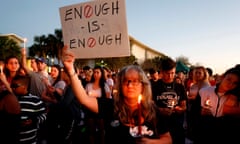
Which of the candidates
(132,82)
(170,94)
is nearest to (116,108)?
(132,82)

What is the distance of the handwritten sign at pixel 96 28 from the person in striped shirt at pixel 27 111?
0.75 m

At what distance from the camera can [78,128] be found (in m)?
6.14

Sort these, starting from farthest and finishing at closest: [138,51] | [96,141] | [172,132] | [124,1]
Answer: [138,51], [96,141], [124,1], [172,132]

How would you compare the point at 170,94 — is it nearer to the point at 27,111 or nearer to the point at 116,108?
the point at 27,111

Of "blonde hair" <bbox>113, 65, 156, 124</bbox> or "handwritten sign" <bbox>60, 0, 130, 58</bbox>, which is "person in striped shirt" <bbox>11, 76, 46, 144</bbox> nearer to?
"handwritten sign" <bbox>60, 0, 130, 58</bbox>

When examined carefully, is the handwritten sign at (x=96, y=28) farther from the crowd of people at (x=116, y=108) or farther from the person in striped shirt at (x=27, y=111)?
the person in striped shirt at (x=27, y=111)

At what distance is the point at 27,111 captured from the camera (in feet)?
12.4

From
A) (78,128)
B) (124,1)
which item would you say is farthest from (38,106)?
(78,128)

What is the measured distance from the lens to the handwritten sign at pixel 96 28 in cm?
375

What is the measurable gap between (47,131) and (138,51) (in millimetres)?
81772

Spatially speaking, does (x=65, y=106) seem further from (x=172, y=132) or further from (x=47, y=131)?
(x=172, y=132)

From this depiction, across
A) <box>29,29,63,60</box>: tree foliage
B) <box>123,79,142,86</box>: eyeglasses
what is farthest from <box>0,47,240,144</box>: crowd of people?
<box>29,29,63,60</box>: tree foliage

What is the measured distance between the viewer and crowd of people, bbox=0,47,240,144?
2.59 meters

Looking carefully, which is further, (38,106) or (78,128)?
(78,128)
